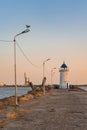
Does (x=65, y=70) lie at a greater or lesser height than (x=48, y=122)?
greater

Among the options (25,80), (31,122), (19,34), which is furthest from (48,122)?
(25,80)

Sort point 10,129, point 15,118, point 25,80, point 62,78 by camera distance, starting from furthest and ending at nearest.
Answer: point 25,80 → point 62,78 → point 15,118 → point 10,129

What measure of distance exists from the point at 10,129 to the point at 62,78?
335 ft

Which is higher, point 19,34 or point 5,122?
point 19,34

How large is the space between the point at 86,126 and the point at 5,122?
462 centimetres

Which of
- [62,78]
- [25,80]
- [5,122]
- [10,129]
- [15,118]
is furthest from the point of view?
[25,80]

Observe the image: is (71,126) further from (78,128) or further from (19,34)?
(19,34)

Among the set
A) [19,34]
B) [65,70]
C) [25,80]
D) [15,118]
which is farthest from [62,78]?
[15,118]

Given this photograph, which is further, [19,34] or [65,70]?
[65,70]

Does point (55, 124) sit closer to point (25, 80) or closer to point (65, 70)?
point (65, 70)

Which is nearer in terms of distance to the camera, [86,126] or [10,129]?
[10,129]

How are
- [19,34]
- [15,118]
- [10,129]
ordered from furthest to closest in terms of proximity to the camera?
1. [19,34]
2. [15,118]
3. [10,129]

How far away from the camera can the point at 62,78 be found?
121 metres

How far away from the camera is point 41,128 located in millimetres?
19547
